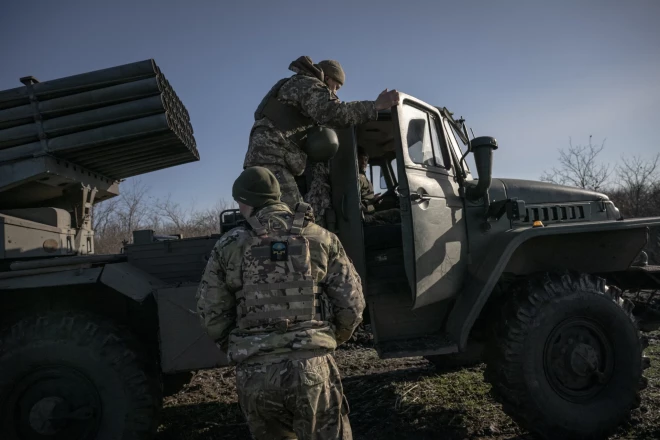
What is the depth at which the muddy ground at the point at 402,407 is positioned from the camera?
325cm

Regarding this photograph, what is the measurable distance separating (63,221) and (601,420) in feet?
13.2

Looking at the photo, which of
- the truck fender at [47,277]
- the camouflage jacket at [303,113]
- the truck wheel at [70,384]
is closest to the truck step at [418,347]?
the camouflage jacket at [303,113]

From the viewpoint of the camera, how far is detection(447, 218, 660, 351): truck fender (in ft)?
9.98

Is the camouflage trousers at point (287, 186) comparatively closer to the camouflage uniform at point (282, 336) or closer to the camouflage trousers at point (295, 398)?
the camouflage uniform at point (282, 336)

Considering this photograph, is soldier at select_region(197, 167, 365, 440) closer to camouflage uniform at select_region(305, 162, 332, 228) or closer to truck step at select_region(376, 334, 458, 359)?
truck step at select_region(376, 334, 458, 359)

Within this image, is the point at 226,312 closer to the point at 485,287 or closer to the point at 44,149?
the point at 485,287

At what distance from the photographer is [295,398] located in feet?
6.20

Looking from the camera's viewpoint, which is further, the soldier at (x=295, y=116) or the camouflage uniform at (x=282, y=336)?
the soldier at (x=295, y=116)

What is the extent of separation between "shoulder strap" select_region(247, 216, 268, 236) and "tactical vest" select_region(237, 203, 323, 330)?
3 centimetres

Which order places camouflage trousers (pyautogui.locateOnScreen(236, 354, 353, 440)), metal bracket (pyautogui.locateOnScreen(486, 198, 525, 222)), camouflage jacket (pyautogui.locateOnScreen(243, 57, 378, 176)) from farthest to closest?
metal bracket (pyautogui.locateOnScreen(486, 198, 525, 222)), camouflage jacket (pyautogui.locateOnScreen(243, 57, 378, 176)), camouflage trousers (pyautogui.locateOnScreen(236, 354, 353, 440))

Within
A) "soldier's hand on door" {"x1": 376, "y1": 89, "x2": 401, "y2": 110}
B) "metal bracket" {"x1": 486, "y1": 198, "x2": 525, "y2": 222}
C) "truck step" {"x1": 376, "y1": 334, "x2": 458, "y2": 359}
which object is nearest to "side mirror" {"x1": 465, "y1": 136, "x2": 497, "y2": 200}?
"metal bracket" {"x1": 486, "y1": 198, "x2": 525, "y2": 222}

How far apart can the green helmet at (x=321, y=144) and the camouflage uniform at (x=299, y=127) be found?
0.08 metres

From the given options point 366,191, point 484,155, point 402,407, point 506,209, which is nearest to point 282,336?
point 484,155

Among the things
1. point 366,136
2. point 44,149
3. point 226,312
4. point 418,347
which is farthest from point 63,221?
point 418,347
